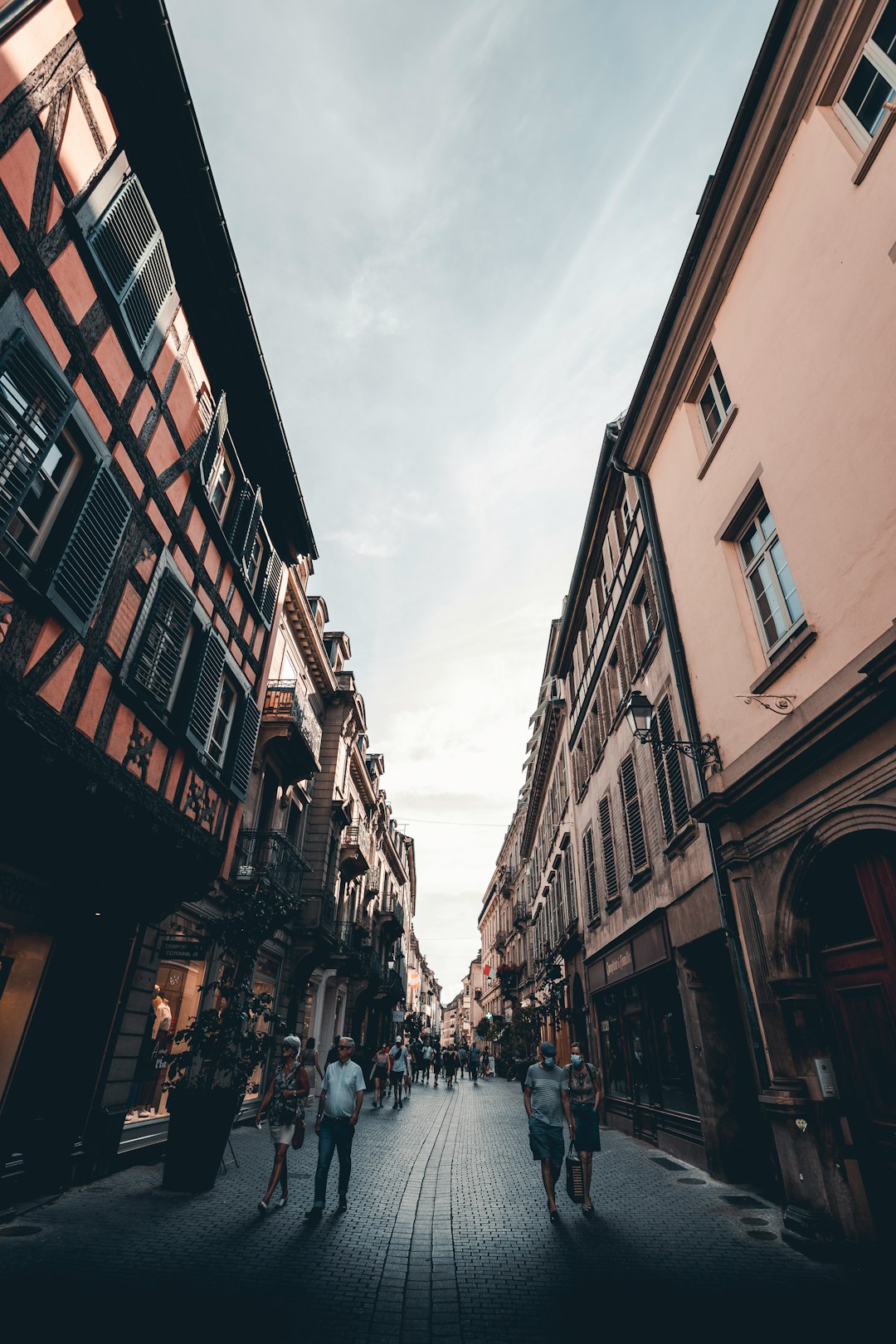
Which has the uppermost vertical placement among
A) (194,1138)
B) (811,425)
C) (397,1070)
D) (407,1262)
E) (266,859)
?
(811,425)

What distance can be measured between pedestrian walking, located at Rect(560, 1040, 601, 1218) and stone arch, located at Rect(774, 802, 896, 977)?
9.37 feet

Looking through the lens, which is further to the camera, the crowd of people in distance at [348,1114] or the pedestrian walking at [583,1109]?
the pedestrian walking at [583,1109]

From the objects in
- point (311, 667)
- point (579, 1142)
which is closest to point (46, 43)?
point (579, 1142)

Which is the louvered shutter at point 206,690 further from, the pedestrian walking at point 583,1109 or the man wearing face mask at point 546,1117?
the pedestrian walking at point 583,1109

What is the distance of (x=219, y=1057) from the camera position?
856cm

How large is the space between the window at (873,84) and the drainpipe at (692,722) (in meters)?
6.35

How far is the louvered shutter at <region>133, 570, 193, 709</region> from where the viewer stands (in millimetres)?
8944

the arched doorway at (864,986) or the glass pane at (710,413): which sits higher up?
the glass pane at (710,413)

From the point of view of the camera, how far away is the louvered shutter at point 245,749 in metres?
12.3

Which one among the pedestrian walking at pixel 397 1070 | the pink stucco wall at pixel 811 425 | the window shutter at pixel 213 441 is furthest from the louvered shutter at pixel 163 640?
the pedestrian walking at pixel 397 1070

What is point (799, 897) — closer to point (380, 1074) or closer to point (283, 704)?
point (283, 704)

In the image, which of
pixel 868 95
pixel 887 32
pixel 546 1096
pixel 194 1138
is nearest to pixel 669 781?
pixel 546 1096

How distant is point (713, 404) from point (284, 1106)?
11.7 meters

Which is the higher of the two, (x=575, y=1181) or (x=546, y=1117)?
(x=546, y=1117)
